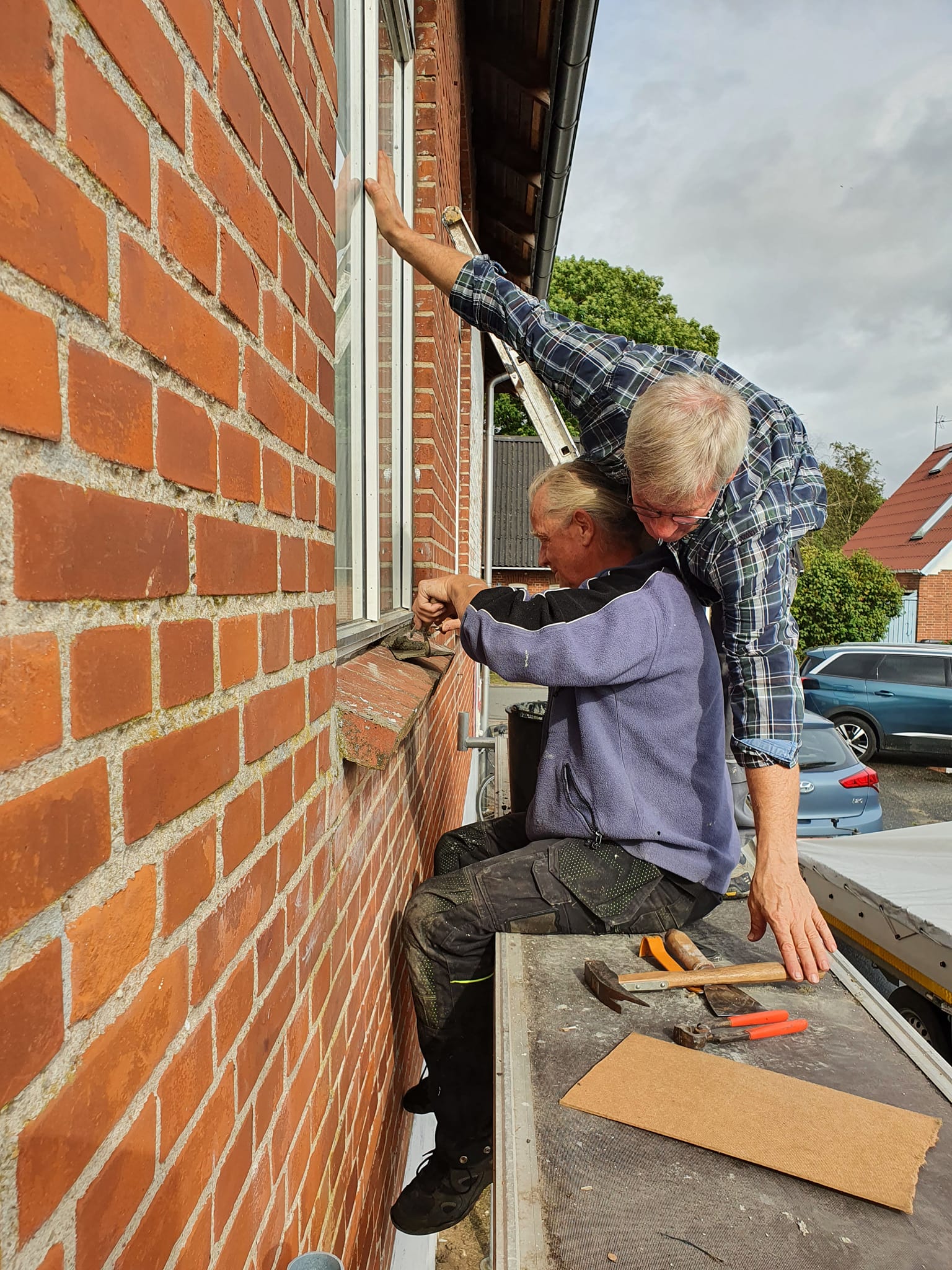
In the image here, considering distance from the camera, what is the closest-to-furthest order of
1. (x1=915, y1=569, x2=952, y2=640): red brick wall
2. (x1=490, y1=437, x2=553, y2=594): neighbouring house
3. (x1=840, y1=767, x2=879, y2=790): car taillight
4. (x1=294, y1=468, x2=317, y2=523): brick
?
(x1=294, y1=468, x2=317, y2=523): brick → (x1=840, y1=767, x2=879, y2=790): car taillight → (x1=490, y1=437, x2=553, y2=594): neighbouring house → (x1=915, y1=569, x2=952, y2=640): red brick wall

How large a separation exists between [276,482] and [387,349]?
75.6 inches

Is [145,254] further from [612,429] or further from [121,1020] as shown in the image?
[612,429]

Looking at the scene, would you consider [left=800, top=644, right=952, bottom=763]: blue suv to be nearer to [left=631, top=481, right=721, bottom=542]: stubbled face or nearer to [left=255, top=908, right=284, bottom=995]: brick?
[left=631, top=481, right=721, bottom=542]: stubbled face

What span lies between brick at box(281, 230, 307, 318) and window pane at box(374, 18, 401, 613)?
136 cm

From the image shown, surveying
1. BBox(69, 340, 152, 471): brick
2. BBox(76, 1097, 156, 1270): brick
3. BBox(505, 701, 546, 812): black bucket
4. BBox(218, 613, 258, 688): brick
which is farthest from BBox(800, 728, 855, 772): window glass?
BBox(69, 340, 152, 471): brick

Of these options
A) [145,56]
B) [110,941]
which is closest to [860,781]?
[110,941]

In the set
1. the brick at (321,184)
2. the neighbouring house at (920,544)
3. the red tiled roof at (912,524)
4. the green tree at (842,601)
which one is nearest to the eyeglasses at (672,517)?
the brick at (321,184)

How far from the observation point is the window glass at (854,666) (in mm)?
13102

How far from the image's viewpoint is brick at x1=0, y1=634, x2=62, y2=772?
0.55 metres

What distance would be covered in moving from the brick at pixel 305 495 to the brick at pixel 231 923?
0.52 m

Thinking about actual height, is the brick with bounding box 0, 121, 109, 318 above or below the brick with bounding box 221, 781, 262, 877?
above

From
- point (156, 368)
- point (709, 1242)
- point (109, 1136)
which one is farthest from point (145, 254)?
point (709, 1242)

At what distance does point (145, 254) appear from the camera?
74 centimetres

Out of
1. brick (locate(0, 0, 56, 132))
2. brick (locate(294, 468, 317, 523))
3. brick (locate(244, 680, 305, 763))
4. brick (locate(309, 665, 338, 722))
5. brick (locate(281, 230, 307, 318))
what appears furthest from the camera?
brick (locate(309, 665, 338, 722))
